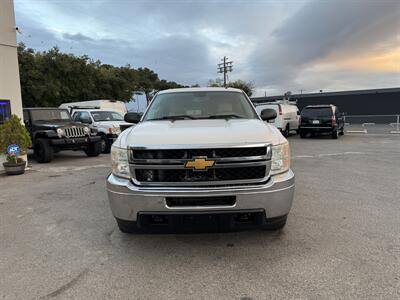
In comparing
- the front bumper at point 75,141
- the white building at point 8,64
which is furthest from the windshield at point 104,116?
the white building at point 8,64

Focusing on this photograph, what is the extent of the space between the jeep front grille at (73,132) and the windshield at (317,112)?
1161 centimetres

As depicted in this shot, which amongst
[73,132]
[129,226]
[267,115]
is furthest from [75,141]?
[129,226]

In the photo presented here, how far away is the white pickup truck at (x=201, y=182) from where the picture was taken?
9.90ft

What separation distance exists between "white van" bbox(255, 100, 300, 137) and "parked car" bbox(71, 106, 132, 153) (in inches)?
276

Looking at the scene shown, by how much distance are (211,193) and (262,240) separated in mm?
1086

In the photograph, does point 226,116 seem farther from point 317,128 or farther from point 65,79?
point 65,79

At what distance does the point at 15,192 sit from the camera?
636 cm

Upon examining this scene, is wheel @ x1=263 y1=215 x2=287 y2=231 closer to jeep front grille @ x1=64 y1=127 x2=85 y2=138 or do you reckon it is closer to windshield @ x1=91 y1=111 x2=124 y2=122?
jeep front grille @ x1=64 y1=127 x2=85 y2=138

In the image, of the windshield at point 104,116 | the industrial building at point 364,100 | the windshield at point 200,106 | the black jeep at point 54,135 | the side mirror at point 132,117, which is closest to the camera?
the windshield at point 200,106

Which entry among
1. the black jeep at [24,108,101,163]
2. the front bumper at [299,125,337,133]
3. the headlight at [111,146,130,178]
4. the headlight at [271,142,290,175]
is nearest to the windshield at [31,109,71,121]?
the black jeep at [24,108,101,163]

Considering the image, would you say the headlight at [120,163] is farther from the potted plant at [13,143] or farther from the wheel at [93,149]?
the wheel at [93,149]

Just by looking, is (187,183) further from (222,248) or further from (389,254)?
(389,254)

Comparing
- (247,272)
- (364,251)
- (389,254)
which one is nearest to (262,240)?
(247,272)

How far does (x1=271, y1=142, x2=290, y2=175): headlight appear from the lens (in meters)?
3.21
